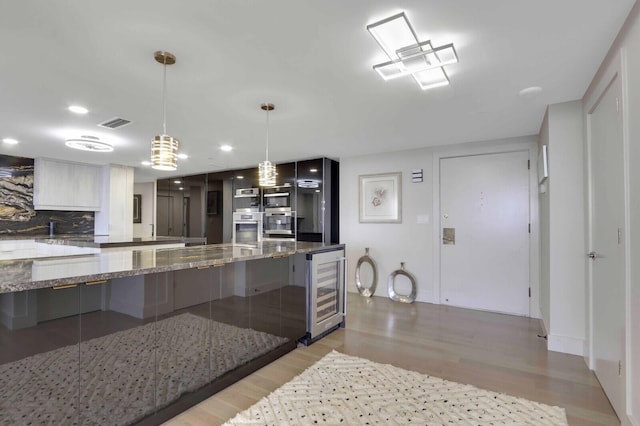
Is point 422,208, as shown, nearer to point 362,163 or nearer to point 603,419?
point 362,163

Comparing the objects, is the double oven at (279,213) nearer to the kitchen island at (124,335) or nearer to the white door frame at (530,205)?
the white door frame at (530,205)

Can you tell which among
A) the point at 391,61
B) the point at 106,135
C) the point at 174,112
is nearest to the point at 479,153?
the point at 391,61

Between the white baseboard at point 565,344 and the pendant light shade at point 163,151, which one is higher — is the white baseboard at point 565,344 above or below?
below

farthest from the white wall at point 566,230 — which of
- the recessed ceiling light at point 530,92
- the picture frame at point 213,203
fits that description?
the picture frame at point 213,203

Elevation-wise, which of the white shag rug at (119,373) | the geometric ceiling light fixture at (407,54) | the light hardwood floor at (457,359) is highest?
the geometric ceiling light fixture at (407,54)

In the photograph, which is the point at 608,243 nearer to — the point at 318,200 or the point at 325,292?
the point at 325,292

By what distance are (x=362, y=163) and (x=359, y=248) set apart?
56.2 inches

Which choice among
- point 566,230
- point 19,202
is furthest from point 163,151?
A: point 19,202

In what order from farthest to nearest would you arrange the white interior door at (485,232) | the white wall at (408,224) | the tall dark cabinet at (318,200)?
the tall dark cabinet at (318,200), the white wall at (408,224), the white interior door at (485,232)

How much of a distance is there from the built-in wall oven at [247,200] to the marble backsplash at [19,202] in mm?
3207

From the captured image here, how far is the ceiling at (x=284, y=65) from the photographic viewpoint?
5.45ft

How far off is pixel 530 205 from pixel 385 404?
3.27 m

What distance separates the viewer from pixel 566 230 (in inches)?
111

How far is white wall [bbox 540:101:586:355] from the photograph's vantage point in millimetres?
2777
